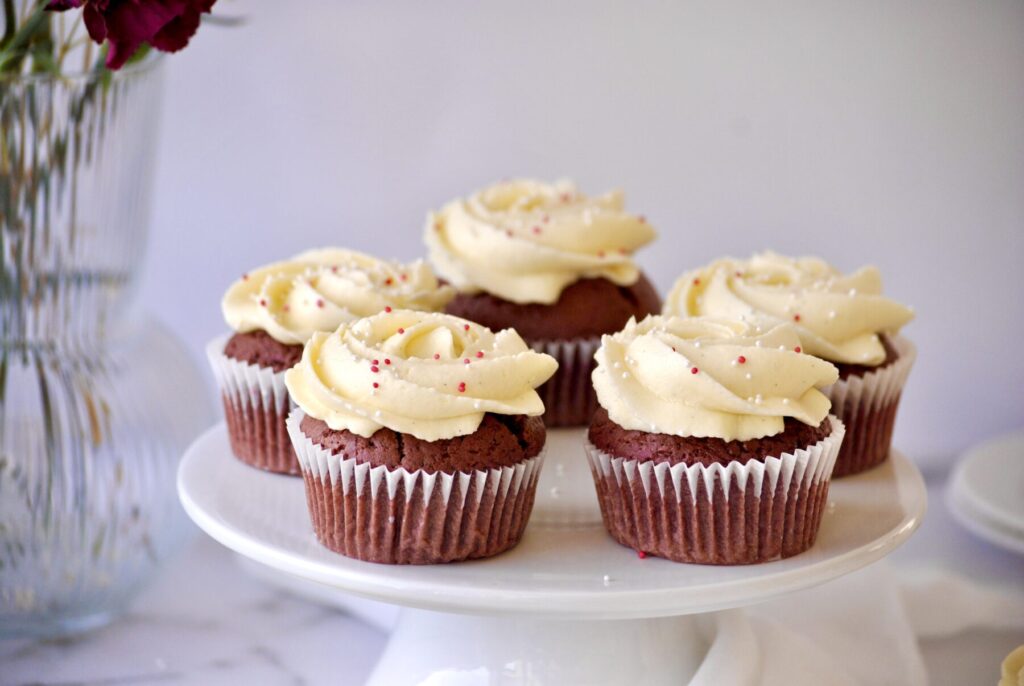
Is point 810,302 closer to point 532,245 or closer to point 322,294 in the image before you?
point 532,245

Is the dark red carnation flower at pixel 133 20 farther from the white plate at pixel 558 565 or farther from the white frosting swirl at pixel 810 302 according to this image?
the white frosting swirl at pixel 810 302

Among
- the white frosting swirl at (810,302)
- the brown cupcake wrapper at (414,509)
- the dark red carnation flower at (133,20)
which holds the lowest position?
the brown cupcake wrapper at (414,509)

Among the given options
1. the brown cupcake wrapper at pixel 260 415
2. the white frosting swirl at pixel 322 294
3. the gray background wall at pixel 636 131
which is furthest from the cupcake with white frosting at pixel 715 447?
the gray background wall at pixel 636 131

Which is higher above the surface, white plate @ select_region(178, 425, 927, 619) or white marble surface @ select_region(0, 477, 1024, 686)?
white plate @ select_region(178, 425, 927, 619)

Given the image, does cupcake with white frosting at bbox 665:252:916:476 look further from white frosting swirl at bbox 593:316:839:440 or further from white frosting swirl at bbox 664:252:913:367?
white frosting swirl at bbox 593:316:839:440

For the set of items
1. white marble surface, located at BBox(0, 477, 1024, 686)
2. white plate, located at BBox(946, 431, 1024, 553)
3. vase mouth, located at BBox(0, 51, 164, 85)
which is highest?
vase mouth, located at BBox(0, 51, 164, 85)

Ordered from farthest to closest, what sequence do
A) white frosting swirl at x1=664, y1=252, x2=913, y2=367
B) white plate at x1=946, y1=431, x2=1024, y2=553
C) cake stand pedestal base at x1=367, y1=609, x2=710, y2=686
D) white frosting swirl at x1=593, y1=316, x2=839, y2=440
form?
1. white plate at x1=946, y1=431, x2=1024, y2=553
2. white frosting swirl at x1=664, y1=252, x2=913, y2=367
3. cake stand pedestal base at x1=367, y1=609, x2=710, y2=686
4. white frosting swirl at x1=593, y1=316, x2=839, y2=440

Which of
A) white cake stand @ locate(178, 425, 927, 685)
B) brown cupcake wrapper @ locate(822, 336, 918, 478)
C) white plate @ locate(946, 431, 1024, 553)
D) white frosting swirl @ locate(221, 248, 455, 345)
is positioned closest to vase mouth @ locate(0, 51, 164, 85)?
white frosting swirl @ locate(221, 248, 455, 345)
